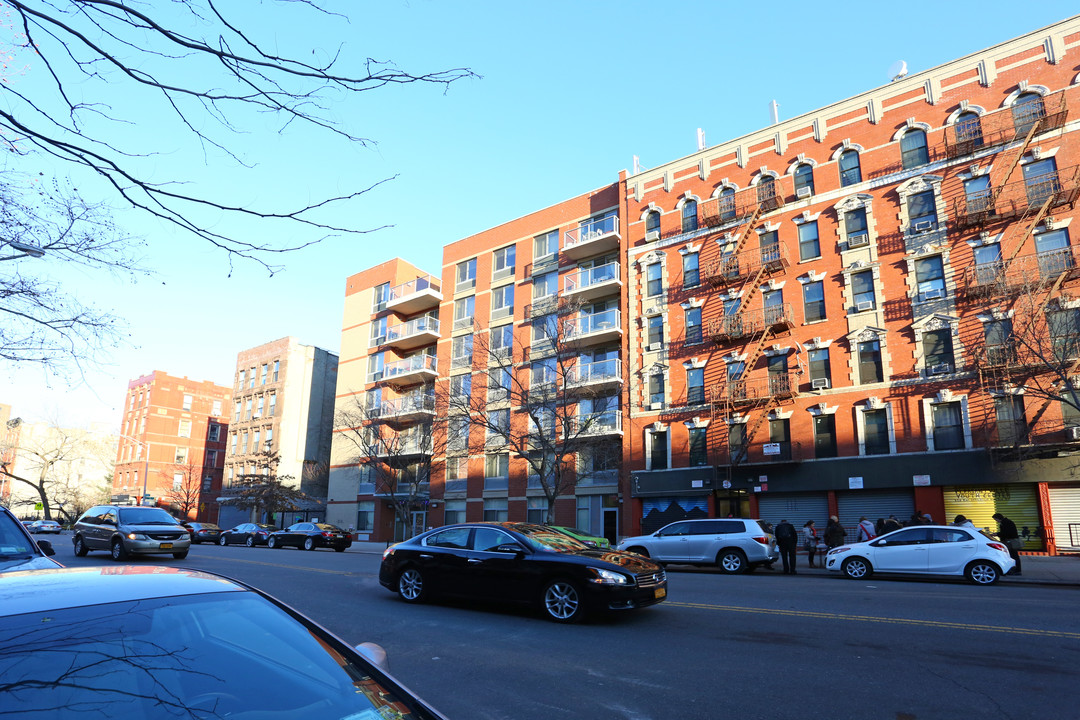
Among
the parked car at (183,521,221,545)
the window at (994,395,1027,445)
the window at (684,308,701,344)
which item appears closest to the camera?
the window at (994,395,1027,445)

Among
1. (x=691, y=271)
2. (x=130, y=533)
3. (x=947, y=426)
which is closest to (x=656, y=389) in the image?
(x=691, y=271)

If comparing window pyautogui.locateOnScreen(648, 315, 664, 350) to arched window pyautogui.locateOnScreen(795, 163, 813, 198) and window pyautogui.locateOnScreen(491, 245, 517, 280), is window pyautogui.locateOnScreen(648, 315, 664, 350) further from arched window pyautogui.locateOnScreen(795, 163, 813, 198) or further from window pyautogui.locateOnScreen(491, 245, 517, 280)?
window pyautogui.locateOnScreen(491, 245, 517, 280)

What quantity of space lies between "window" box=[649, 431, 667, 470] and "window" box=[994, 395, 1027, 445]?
1302cm

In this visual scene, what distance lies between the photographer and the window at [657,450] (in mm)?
31109

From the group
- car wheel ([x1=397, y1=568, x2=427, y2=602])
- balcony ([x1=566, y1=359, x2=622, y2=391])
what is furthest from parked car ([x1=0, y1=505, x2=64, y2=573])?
balcony ([x1=566, y1=359, x2=622, y2=391])

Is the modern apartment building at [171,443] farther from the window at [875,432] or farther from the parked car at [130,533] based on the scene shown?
the window at [875,432]

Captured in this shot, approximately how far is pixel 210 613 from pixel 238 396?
60.7 metres

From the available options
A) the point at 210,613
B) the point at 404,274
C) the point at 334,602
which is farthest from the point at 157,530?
the point at 404,274

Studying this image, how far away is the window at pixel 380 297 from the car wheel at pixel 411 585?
124 ft

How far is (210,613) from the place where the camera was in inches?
109

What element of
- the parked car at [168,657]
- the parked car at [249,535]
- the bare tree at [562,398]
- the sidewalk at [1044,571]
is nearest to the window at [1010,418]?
the sidewalk at [1044,571]

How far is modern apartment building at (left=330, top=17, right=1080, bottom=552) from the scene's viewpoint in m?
23.6

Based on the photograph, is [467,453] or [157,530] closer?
[157,530]

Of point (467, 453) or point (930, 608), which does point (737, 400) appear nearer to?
point (467, 453)
